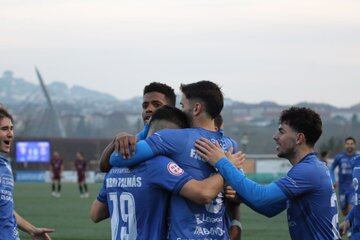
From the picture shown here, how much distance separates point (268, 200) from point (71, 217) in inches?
761

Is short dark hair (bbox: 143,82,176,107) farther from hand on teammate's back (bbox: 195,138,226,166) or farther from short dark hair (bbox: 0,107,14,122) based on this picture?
hand on teammate's back (bbox: 195,138,226,166)

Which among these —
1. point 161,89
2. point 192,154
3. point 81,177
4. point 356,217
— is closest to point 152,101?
point 161,89

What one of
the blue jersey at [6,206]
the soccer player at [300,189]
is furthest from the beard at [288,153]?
the blue jersey at [6,206]

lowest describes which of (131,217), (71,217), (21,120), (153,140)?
(21,120)

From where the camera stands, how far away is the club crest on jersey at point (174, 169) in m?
6.56

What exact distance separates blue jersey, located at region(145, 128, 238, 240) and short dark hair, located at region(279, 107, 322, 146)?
2.47ft

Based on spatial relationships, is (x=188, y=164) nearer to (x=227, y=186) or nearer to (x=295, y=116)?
(x=227, y=186)

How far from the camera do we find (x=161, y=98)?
8305mm

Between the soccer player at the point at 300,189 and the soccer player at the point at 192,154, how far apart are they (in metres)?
0.31

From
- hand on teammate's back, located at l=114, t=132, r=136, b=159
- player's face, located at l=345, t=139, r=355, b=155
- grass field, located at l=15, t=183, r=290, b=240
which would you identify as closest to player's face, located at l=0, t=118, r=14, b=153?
hand on teammate's back, located at l=114, t=132, r=136, b=159

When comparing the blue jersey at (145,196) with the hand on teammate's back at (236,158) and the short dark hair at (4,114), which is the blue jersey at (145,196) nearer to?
the hand on teammate's back at (236,158)

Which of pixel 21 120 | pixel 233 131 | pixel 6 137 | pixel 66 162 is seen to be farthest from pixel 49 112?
pixel 6 137

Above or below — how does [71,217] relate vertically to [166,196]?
below

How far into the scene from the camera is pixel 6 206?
8.20 metres
